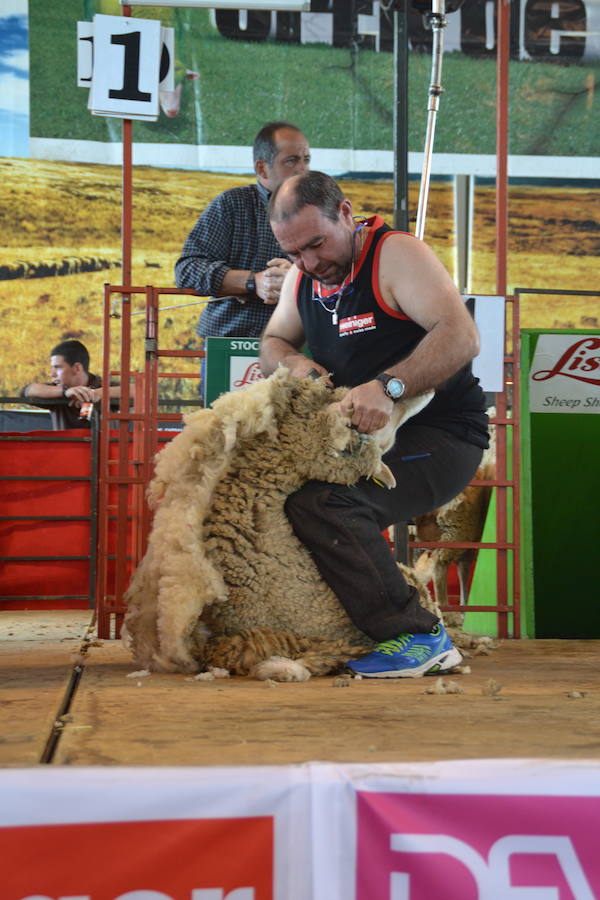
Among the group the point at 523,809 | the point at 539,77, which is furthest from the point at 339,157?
the point at 523,809

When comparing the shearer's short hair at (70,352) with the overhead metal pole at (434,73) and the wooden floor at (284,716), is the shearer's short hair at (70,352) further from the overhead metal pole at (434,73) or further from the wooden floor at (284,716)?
the wooden floor at (284,716)

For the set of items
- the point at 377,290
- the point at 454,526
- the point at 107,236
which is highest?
the point at 107,236

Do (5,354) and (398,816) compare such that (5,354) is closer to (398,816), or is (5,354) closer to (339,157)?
(339,157)

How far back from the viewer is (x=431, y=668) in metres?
2.93

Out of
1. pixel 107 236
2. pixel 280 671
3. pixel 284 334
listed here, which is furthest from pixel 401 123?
pixel 107 236

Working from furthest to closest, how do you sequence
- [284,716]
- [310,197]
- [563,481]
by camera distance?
[563,481] < [310,197] < [284,716]

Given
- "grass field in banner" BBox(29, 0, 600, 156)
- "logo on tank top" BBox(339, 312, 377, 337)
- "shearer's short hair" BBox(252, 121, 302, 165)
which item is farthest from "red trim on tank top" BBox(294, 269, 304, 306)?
"grass field in banner" BBox(29, 0, 600, 156)

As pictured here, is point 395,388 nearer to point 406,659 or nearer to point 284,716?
point 406,659

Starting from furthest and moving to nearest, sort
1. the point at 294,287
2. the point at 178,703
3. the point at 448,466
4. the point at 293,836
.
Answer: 1. the point at 294,287
2. the point at 448,466
3. the point at 178,703
4. the point at 293,836

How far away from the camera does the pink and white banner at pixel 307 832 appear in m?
1.45

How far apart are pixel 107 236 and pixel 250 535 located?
9.62 m

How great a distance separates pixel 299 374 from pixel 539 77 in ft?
31.8

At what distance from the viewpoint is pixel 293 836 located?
1.52 meters

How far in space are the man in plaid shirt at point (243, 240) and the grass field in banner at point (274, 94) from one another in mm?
7096
